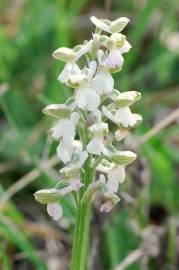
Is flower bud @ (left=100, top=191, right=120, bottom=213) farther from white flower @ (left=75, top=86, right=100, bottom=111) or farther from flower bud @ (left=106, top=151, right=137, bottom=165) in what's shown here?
white flower @ (left=75, top=86, right=100, bottom=111)

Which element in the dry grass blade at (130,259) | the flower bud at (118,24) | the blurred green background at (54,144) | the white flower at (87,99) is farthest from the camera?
the blurred green background at (54,144)

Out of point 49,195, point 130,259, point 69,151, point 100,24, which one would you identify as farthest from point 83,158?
point 130,259

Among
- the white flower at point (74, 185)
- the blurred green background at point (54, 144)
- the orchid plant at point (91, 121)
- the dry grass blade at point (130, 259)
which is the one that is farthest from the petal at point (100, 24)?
the dry grass blade at point (130, 259)

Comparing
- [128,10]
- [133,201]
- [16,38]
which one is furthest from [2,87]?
[128,10]

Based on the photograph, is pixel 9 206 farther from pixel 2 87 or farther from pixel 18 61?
pixel 18 61

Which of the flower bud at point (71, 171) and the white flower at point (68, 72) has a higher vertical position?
the white flower at point (68, 72)

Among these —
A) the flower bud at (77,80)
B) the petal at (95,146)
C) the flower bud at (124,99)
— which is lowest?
the petal at (95,146)

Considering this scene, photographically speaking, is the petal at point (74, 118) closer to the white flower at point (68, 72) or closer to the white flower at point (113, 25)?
the white flower at point (68, 72)

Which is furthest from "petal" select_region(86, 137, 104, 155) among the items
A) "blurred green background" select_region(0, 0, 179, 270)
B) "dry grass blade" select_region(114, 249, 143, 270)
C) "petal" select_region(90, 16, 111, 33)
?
"dry grass blade" select_region(114, 249, 143, 270)
